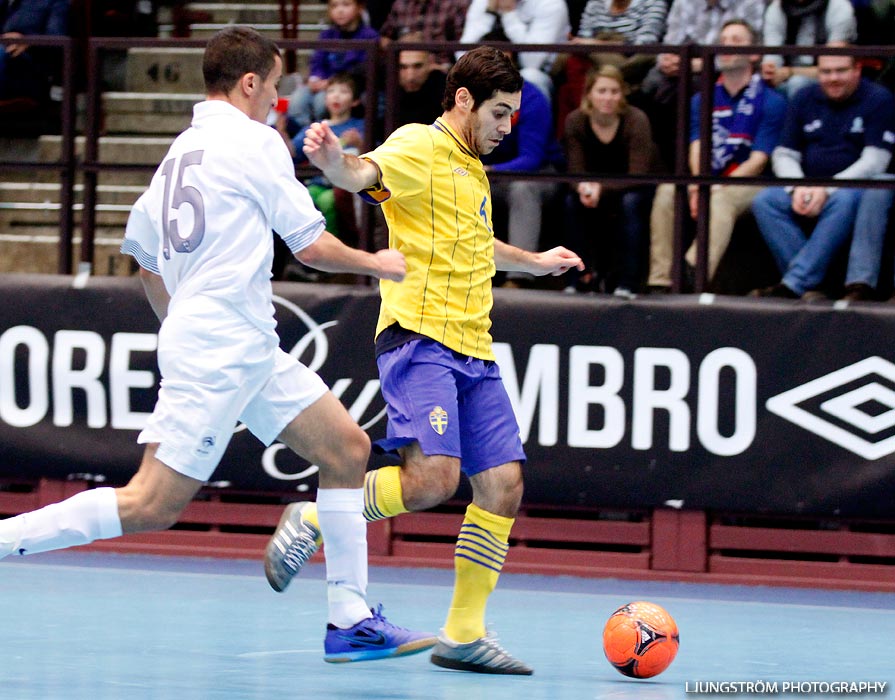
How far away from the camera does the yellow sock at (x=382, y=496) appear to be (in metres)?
5.73

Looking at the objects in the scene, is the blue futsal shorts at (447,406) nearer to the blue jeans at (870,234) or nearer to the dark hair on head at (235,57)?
the dark hair on head at (235,57)

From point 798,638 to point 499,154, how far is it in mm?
3286

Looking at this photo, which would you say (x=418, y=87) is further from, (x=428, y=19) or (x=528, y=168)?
(x=428, y=19)

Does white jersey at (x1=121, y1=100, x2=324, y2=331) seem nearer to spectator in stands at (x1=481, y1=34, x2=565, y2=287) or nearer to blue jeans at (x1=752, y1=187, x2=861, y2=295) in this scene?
spectator in stands at (x1=481, y1=34, x2=565, y2=287)

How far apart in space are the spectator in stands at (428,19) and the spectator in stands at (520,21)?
7.6 inches

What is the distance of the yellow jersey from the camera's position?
5.73 meters

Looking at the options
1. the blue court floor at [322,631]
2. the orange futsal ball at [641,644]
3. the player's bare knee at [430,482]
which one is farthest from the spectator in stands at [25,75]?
the orange futsal ball at [641,644]

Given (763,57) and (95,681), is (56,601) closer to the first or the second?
(95,681)

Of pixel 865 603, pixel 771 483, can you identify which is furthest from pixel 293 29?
pixel 865 603

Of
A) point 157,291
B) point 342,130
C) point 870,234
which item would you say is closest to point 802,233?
point 870,234

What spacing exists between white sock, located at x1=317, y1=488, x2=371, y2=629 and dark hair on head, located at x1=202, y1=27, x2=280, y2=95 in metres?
1.46

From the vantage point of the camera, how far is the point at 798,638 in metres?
6.61

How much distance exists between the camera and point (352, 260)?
200 inches

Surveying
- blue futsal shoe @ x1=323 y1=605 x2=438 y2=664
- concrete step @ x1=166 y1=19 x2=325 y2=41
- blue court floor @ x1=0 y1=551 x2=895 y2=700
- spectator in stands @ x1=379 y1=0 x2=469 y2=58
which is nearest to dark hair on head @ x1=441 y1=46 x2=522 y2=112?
blue futsal shoe @ x1=323 y1=605 x2=438 y2=664
